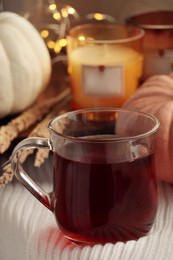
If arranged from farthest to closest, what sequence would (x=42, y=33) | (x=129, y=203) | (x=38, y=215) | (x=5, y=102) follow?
(x=42, y=33) → (x=5, y=102) → (x=38, y=215) → (x=129, y=203)

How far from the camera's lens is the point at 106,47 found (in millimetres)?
1075

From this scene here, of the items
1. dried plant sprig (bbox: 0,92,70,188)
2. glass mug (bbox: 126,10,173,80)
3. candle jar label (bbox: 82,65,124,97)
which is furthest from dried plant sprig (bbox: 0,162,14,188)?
glass mug (bbox: 126,10,173,80)

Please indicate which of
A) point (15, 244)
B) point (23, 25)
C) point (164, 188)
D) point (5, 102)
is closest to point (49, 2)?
point (23, 25)

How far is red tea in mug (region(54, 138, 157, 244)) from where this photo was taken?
0.69 meters

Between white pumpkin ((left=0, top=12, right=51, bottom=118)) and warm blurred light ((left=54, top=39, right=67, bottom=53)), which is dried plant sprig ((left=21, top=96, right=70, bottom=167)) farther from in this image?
warm blurred light ((left=54, top=39, right=67, bottom=53))

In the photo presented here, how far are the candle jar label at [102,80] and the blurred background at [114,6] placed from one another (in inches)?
13.0

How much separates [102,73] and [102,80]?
12 millimetres

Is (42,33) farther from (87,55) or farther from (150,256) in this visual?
(150,256)

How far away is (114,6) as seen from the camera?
1.36 m

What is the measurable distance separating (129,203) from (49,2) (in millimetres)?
781

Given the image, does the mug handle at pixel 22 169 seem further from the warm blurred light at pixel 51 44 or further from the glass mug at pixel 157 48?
the warm blurred light at pixel 51 44

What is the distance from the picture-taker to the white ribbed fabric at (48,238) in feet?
2.34

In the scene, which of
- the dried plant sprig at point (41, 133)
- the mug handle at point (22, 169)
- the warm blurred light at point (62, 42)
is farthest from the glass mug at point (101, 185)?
the warm blurred light at point (62, 42)

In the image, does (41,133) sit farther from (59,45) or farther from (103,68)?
(59,45)
